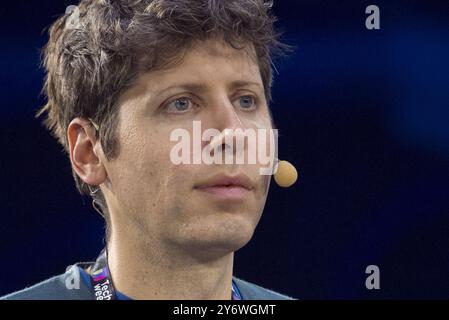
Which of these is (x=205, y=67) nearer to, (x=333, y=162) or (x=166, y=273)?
(x=166, y=273)

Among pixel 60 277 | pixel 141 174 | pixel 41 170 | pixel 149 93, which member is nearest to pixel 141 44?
pixel 149 93

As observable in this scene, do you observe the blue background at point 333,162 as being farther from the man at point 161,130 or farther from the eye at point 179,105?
the eye at point 179,105

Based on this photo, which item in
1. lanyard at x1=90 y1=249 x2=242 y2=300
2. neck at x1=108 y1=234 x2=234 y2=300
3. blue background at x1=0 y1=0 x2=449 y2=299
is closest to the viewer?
neck at x1=108 y1=234 x2=234 y2=300

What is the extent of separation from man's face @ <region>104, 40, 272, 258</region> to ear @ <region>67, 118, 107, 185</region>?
80 mm

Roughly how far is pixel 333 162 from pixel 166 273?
1300 millimetres

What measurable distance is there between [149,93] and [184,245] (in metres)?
0.50

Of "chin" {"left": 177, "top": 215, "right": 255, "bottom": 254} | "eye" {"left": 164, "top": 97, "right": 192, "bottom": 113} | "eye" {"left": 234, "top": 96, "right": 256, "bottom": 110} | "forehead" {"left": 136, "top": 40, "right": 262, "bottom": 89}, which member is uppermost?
"forehead" {"left": 136, "top": 40, "right": 262, "bottom": 89}

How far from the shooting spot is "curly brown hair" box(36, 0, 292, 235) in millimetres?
2926

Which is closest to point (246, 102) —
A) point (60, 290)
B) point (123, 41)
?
point (123, 41)

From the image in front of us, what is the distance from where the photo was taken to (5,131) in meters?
3.93

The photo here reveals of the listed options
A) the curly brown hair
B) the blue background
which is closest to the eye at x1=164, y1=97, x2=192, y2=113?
the curly brown hair

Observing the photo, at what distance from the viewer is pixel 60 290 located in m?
3.13

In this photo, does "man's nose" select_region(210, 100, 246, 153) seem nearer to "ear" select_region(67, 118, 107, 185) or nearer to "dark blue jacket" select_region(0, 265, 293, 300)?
"ear" select_region(67, 118, 107, 185)

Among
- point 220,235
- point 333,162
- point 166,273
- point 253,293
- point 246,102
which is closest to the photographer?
point 220,235
